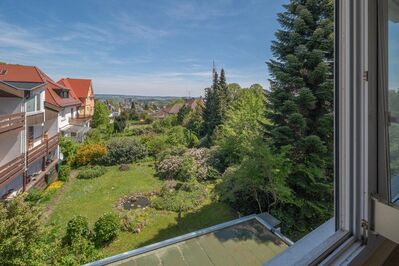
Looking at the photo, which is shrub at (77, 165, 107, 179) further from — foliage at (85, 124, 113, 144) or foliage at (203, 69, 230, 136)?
foliage at (203, 69, 230, 136)

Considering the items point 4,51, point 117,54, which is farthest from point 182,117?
point 4,51

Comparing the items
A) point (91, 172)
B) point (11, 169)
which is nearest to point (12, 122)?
point (11, 169)

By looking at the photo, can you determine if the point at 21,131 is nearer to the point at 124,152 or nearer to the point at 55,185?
the point at 55,185

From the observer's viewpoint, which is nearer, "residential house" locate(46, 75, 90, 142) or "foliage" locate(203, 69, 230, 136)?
"residential house" locate(46, 75, 90, 142)

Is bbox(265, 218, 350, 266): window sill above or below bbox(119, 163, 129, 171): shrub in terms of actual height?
above

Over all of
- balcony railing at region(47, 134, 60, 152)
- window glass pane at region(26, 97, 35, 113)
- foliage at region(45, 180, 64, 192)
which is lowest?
foliage at region(45, 180, 64, 192)

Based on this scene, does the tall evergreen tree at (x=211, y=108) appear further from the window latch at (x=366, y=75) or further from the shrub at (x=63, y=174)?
the window latch at (x=366, y=75)

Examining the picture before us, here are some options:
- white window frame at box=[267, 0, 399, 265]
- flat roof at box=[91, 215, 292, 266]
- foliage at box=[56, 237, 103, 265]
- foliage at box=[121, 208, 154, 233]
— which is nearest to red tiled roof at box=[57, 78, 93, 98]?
foliage at box=[121, 208, 154, 233]

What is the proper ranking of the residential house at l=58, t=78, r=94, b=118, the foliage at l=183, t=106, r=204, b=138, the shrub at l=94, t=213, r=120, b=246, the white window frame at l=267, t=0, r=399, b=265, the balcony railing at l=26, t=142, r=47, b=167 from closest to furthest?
the white window frame at l=267, t=0, r=399, b=265
the shrub at l=94, t=213, r=120, b=246
the balcony railing at l=26, t=142, r=47, b=167
the residential house at l=58, t=78, r=94, b=118
the foliage at l=183, t=106, r=204, b=138
